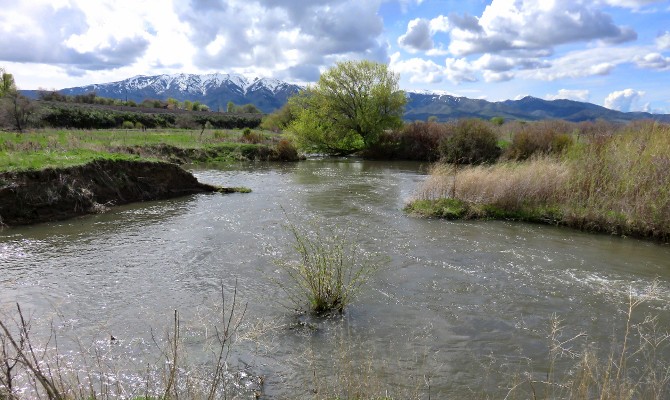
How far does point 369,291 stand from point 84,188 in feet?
44.0

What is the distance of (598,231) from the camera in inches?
625

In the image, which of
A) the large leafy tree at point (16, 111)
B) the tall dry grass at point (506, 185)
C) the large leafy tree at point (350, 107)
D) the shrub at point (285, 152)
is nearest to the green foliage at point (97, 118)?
the large leafy tree at point (16, 111)

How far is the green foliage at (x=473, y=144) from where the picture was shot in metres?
38.0

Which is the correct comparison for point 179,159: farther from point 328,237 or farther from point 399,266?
point 399,266

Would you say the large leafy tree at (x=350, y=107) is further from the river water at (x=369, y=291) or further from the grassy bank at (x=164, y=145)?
the river water at (x=369, y=291)

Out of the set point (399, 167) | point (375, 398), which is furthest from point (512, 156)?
point (375, 398)

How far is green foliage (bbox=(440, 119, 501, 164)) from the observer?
38031 mm

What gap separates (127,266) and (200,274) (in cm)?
212

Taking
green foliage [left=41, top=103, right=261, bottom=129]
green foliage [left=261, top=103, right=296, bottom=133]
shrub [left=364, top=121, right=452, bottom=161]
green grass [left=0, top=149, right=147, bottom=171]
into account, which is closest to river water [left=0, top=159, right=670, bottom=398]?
green grass [left=0, top=149, right=147, bottom=171]

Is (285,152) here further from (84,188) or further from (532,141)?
(84,188)

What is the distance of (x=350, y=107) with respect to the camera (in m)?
49.2

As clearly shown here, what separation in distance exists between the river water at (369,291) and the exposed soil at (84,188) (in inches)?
32.8

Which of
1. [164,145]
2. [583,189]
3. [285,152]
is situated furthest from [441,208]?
[164,145]

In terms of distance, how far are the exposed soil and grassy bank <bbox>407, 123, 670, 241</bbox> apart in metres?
12.0
